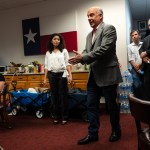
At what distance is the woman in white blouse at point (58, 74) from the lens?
357 cm

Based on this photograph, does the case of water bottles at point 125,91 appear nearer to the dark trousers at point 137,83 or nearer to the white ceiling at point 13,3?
the dark trousers at point 137,83

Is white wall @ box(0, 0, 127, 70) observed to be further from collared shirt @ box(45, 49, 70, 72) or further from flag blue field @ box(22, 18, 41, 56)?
collared shirt @ box(45, 49, 70, 72)

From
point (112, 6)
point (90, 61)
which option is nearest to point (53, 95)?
point (90, 61)

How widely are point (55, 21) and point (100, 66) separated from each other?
123 inches

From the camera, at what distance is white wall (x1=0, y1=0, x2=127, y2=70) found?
4695 mm

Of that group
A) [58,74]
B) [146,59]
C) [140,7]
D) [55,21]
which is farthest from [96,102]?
[140,7]

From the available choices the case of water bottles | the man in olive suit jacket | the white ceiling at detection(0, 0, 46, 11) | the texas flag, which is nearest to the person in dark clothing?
the man in olive suit jacket

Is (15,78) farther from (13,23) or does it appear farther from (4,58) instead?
(13,23)

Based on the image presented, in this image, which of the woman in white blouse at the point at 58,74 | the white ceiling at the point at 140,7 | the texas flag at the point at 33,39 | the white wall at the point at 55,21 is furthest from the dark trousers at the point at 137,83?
the white ceiling at the point at 140,7

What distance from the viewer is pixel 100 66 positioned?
8.23 feet

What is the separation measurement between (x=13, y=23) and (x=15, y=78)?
1525mm

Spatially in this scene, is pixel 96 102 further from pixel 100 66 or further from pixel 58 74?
pixel 58 74

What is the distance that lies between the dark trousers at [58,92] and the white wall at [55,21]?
1650 millimetres

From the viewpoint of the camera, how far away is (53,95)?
3635 mm
